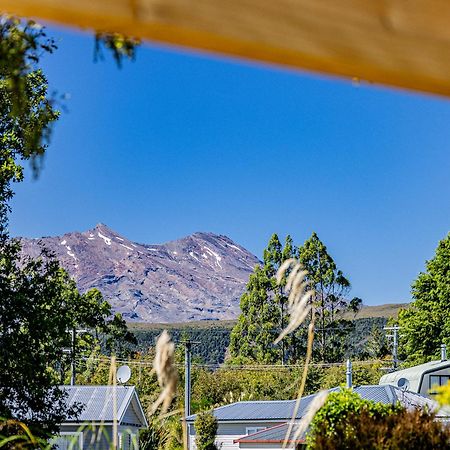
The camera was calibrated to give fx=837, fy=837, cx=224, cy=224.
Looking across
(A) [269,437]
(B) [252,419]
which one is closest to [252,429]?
(B) [252,419]

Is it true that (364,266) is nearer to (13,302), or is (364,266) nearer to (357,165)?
(13,302)

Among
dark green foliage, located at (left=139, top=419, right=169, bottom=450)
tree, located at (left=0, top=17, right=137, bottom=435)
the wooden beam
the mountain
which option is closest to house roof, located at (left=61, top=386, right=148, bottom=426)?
tree, located at (left=0, top=17, right=137, bottom=435)

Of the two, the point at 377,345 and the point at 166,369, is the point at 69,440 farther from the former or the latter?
the point at 377,345

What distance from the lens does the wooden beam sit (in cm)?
108

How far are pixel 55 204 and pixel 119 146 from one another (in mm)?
17998

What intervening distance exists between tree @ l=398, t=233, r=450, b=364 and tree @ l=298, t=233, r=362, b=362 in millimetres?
7410

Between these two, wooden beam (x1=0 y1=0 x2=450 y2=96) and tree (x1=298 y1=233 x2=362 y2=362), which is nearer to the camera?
wooden beam (x1=0 y1=0 x2=450 y2=96)

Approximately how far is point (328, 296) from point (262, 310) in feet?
9.94

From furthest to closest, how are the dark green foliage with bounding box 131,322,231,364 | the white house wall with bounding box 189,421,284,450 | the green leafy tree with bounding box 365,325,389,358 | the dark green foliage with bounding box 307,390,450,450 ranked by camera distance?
the dark green foliage with bounding box 131,322,231,364
the green leafy tree with bounding box 365,325,389,358
the white house wall with bounding box 189,421,284,450
the dark green foliage with bounding box 307,390,450,450

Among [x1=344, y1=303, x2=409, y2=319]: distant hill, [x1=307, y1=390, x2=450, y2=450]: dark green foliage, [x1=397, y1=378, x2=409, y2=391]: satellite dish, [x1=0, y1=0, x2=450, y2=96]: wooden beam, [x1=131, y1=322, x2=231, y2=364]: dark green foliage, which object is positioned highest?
[x1=344, y1=303, x2=409, y2=319]: distant hill

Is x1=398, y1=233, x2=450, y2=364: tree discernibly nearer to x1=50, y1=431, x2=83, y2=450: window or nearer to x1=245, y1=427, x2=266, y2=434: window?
x1=245, y1=427, x2=266, y2=434: window

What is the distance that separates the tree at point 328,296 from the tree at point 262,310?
3.31 ft

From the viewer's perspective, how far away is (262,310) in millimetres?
A: 37812

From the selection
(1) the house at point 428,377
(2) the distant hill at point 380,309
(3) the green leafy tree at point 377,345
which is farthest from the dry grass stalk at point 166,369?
(2) the distant hill at point 380,309
